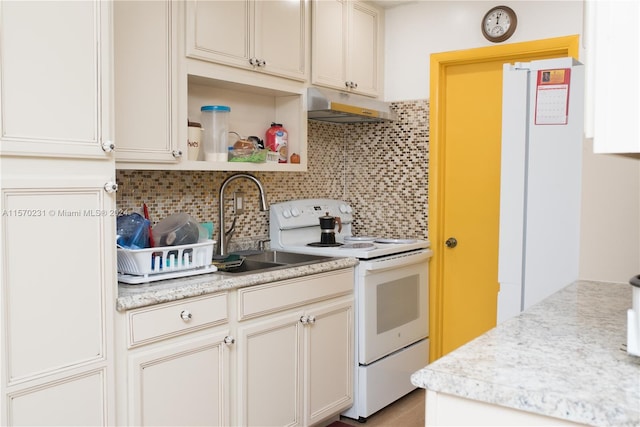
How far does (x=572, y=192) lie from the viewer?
232 centimetres

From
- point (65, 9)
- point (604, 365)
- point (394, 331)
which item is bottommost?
point (394, 331)

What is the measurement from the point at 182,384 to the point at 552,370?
148 cm

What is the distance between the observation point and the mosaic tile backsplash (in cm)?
343

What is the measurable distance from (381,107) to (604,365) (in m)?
2.63

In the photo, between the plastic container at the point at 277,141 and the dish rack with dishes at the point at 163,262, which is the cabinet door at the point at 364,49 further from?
the dish rack with dishes at the point at 163,262

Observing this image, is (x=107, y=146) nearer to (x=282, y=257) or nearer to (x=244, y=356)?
(x=244, y=356)

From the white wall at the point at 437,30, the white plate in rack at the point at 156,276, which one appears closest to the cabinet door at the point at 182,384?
the white plate in rack at the point at 156,276

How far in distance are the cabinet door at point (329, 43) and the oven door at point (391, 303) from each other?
3.45 ft

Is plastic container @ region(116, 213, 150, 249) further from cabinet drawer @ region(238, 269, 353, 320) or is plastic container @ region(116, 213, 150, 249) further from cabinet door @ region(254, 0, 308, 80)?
cabinet door @ region(254, 0, 308, 80)

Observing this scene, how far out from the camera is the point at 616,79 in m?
0.96

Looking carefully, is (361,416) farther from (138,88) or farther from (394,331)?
(138,88)

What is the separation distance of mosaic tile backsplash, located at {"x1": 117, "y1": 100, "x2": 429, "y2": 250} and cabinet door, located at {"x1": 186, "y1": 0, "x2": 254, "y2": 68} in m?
0.70

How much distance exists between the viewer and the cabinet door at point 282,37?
114 inches

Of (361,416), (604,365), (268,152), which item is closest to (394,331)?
(361,416)
